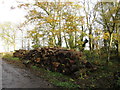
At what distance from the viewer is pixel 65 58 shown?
876 cm

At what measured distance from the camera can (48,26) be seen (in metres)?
13.5

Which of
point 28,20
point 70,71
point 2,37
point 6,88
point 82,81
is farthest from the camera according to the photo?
point 2,37

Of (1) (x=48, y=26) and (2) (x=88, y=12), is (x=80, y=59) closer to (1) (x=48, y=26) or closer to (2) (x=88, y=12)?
(1) (x=48, y=26)

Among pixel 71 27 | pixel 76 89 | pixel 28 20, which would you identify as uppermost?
pixel 28 20

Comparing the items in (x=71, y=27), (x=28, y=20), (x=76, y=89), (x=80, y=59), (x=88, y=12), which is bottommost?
(x=76, y=89)

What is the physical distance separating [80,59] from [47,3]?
29.1ft

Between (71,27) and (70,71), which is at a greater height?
(71,27)

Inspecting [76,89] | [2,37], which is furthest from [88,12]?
[2,37]

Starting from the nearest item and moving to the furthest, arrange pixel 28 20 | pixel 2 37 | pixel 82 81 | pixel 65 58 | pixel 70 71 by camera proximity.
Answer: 1. pixel 82 81
2. pixel 70 71
3. pixel 65 58
4. pixel 28 20
5. pixel 2 37

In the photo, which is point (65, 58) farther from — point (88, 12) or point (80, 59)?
point (88, 12)

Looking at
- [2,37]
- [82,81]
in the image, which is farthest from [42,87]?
[2,37]

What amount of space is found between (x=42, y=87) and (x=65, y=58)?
3.31 meters

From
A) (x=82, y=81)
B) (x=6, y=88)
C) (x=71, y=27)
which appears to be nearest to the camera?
(x=6, y=88)

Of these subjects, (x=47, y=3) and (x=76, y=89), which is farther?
(x=47, y=3)
